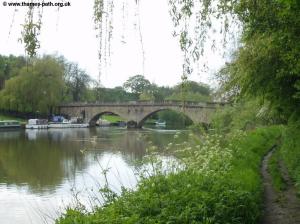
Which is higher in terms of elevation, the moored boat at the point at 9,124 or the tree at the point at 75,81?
the tree at the point at 75,81

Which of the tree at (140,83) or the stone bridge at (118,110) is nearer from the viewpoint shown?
the tree at (140,83)

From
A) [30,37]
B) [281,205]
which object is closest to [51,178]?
[281,205]

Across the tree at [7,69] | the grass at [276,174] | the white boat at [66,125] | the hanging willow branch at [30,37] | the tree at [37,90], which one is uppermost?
the tree at [7,69]

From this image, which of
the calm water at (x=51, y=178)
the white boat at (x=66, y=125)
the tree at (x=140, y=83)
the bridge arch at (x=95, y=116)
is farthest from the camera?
the bridge arch at (x=95, y=116)

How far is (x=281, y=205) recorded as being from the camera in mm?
8602

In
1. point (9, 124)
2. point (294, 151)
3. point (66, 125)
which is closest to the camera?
point (294, 151)

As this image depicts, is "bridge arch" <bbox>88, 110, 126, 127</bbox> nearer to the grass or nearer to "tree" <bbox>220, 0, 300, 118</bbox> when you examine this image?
the grass

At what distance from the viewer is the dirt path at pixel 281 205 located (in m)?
7.56

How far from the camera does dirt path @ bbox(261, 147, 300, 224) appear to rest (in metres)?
7.56

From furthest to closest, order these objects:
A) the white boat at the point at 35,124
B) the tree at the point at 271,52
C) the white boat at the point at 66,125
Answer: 1. the white boat at the point at 66,125
2. the white boat at the point at 35,124
3. the tree at the point at 271,52

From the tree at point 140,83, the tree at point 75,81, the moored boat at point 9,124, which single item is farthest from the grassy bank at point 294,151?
the tree at point 75,81

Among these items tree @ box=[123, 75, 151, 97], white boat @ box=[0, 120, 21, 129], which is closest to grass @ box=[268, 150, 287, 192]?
tree @ box=[123, 75, 151, 97]

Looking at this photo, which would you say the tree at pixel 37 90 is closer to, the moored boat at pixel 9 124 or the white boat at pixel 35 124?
the white boat at pixel 35 124

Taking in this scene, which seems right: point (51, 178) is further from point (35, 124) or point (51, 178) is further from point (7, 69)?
point (7, 69)
